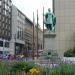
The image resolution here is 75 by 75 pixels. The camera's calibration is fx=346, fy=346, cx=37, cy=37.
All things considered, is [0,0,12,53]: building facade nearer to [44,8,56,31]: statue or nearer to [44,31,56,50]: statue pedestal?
[44,31,56,50]: statue pedestal

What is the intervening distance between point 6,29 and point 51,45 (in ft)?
304

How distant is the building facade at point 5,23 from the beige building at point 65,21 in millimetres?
63366

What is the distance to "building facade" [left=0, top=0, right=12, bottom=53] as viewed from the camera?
114100 millimetres

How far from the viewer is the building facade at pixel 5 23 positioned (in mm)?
114100

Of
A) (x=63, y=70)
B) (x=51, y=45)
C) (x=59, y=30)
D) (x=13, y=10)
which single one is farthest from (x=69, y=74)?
(x=13, y=10)

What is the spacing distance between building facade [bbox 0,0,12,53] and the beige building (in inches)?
2495

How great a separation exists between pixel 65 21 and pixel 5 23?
73.8 meters

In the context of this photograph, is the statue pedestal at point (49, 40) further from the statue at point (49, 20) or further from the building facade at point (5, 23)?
the building facade at point (5, 23)

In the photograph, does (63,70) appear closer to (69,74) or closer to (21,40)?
(69,74)

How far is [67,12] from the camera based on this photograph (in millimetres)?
48406

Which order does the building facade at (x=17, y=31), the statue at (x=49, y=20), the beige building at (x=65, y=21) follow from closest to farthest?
the statue at (x=49, y=20) → the beige building at (x=65, y=21) → the building facade at (x=17, y=31)

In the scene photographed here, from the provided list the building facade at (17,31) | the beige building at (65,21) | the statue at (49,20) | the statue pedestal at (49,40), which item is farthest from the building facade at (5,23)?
the statue at (49,20)

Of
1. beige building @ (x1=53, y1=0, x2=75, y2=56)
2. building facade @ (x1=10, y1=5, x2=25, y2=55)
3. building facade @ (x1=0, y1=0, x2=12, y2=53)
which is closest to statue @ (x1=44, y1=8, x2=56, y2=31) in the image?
beige building @ (x1=53, y1=0, x2=75, y2=56)

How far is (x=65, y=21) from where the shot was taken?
158 ft
